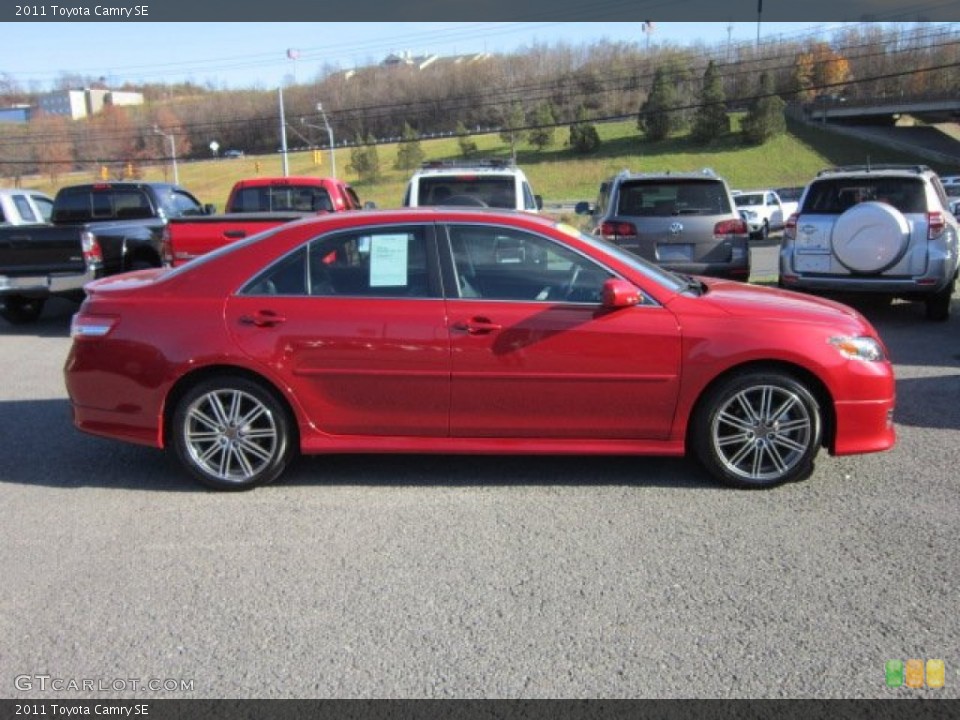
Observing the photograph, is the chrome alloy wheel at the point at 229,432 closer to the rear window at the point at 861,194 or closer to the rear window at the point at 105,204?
the rear window at the point at 861,194

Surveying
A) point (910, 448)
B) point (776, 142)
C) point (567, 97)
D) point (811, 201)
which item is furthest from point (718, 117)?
point (910, 448)

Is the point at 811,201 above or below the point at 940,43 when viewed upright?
below

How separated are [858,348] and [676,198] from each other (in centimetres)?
554

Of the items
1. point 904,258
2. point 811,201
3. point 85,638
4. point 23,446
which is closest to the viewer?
point 85,638

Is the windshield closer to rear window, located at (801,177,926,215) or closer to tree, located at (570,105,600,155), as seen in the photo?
rear window, located at (801,177,926,215)

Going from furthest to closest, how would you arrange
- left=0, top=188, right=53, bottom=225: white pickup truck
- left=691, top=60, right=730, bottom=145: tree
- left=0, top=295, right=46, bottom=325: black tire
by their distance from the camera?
left=691, top=60, right=730, bottom=145: tree, left=0, top=188, right=53, bottom=225: white pickup truck, left=0, top=295, right=46, bottom=325: black tire

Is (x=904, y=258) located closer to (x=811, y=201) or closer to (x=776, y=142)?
(x=811, y=201)

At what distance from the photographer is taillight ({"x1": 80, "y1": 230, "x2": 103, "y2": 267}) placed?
10.4 meters

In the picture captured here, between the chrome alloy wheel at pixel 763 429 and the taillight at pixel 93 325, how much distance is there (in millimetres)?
→ 3549

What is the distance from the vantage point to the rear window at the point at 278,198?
12844 mm

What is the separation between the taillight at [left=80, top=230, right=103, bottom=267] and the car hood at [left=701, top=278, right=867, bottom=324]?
27.5 feet

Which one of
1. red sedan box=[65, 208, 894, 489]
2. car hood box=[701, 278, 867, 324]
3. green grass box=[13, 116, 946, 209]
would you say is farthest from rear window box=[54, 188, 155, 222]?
green grass box=[13, 116, 946, 209]

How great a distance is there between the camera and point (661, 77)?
80.8 meters

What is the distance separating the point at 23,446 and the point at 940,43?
8734 centimetres
